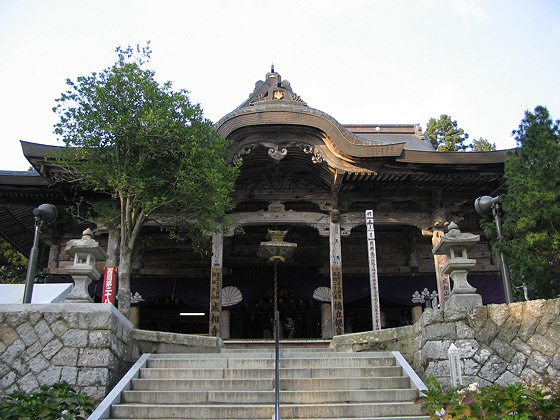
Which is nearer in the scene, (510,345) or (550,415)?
(550,415)

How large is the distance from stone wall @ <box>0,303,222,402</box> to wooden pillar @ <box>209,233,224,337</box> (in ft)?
15.8

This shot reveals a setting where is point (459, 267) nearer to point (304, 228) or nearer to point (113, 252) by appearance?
point (113, 252)

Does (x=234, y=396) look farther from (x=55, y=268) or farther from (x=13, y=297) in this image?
(x=55, y=268)

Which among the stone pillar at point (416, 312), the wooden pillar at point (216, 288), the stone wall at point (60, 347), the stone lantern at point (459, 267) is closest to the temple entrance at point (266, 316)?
the stone pillar at point (416, 312)

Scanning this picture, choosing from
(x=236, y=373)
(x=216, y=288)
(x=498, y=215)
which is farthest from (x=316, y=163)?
(x=236, y=373)

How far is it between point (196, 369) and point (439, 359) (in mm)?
3609

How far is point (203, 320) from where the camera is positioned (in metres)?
17.4

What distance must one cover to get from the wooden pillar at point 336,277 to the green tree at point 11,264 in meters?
15.5

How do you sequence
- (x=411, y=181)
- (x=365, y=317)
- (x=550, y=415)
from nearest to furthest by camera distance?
(x=550, y=415) → (x=411, y=181) → (x=365, y=317)

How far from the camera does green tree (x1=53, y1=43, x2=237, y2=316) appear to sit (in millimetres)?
9570

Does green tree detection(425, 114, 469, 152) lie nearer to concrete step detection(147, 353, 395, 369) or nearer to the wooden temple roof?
the wooden temple roof

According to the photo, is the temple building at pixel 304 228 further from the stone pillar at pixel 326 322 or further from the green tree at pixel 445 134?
the green tree at pixel 445 134

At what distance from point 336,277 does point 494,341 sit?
6.15 m

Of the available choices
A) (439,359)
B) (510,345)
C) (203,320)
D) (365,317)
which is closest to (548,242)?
(510,345)
